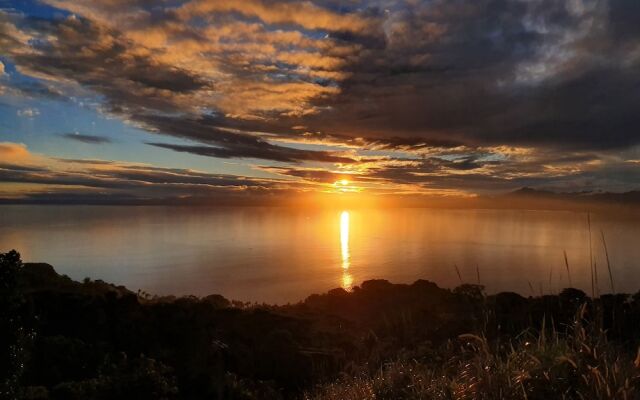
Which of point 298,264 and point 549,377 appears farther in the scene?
point 298,264

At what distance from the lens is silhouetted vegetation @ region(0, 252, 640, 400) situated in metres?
5.40

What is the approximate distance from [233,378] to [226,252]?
9430 centimetres

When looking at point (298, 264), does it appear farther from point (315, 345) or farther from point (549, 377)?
point (549, 377)

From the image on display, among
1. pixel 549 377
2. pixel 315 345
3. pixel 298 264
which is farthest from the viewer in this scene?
pixel 298 264

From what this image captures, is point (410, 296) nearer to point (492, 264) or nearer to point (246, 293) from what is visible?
point (246, 293)

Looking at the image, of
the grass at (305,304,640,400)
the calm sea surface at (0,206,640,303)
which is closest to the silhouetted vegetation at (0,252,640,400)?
the grass at (305,304,640,400)

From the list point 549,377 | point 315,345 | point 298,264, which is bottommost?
point 298,264

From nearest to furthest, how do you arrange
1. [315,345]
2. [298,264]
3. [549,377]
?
[549,377] → [315,345] → [298,264]

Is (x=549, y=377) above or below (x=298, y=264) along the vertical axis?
above

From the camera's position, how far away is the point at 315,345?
16125mm

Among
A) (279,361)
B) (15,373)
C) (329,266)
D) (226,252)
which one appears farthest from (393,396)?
(226,252)

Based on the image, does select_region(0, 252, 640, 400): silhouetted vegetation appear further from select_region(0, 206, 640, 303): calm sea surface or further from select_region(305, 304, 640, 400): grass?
select_region(0, 206, 640, 303): calm sea surface

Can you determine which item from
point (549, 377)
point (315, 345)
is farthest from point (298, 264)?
point (549, 377)

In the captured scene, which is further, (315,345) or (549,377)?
(315,345)
